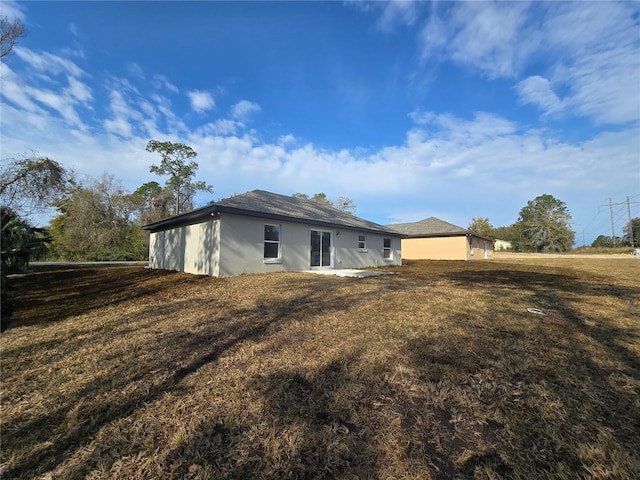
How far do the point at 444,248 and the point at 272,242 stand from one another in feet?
63.1

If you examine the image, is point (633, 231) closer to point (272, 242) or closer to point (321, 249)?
point (321, 249)

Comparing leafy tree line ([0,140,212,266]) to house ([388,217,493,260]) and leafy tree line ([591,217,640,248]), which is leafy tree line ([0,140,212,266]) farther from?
leafy tree line ([591,217,640,248])

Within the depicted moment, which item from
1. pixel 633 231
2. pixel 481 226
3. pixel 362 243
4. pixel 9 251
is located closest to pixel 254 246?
pixel 9 251

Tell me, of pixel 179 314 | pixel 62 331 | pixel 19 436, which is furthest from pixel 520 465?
pixel 62 331

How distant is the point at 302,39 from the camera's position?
10156mm

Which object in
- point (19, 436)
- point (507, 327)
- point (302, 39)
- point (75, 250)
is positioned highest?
point (302, 39)

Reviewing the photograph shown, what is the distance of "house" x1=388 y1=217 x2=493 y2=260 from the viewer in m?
24.9

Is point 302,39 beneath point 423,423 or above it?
above

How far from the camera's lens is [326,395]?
262 cm

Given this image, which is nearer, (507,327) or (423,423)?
(423,423)

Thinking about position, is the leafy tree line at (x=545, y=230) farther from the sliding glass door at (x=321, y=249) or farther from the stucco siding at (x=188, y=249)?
the stucco siding at (x=188, y=249)

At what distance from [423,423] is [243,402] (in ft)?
4.94

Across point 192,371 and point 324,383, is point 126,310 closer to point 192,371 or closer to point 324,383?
point 192,371

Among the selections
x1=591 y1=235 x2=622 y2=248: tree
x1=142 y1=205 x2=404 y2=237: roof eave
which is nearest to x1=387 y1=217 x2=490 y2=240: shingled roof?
x1=142 y1=205 x2=404 y2=237: roof eave
